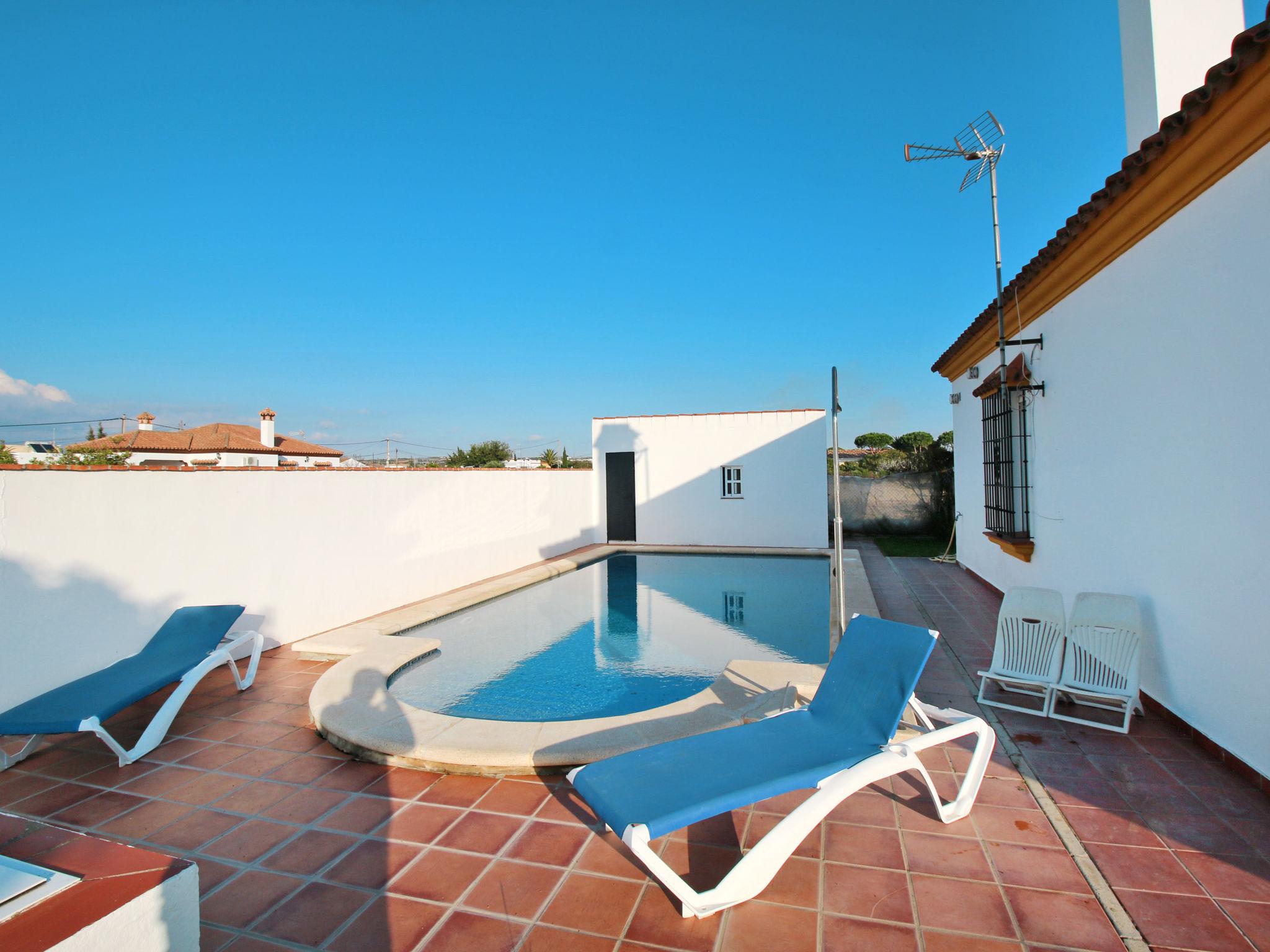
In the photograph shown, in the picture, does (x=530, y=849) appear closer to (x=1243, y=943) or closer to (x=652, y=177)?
(x=1243, y=943)

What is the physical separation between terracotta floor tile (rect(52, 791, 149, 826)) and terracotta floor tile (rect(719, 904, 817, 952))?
3.25 metres

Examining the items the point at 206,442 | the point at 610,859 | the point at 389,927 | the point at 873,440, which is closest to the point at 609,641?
the point at 610,859

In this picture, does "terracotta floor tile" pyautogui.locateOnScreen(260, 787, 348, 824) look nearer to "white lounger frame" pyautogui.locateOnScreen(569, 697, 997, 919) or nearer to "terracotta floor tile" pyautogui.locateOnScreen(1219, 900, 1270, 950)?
"white lounger frame" pyautogui.locateOnScreen(569, 697, 997, 919)

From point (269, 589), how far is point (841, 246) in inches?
616

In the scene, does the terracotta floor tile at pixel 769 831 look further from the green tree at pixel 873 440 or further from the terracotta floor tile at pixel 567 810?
the green tree at pixel 873 440

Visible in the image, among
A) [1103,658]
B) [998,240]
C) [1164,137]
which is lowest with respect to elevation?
[1103,658]

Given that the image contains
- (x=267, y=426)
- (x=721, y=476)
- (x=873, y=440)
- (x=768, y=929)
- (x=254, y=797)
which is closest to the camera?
(x=768, y=929)

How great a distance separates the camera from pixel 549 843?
2.83 meters

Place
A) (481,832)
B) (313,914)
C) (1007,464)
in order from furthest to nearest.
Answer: (1007,464), (481,832), (313,914)

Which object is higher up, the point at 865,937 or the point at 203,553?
the point at 203,553

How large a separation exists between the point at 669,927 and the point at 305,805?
2142 mm

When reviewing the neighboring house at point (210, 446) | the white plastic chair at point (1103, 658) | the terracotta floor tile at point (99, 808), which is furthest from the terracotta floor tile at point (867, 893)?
the neighboring house at point (210, 446)

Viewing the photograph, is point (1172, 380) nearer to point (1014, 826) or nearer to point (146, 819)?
point (1014, 826)

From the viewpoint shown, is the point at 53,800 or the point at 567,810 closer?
the point at 567,810
